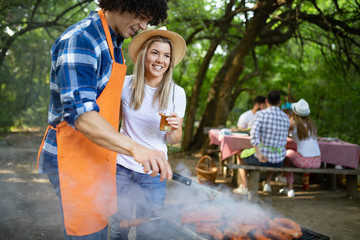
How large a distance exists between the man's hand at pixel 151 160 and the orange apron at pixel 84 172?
45 centimetres

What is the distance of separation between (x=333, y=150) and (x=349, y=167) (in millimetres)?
467

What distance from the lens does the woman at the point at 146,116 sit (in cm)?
238

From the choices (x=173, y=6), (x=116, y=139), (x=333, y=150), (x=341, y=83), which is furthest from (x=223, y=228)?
(x=341, y=83)

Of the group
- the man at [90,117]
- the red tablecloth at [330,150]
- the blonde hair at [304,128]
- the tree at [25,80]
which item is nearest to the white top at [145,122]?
the man at [90,117]

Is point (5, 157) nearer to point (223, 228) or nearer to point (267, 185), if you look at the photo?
point (267, 185)

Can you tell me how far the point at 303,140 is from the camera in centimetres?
583

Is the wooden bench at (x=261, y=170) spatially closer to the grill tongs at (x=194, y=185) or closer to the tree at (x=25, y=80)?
the grill tongs at (x=194, y=185)

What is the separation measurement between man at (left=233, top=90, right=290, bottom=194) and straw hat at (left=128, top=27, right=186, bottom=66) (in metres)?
3.11

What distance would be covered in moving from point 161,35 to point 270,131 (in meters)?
3.57

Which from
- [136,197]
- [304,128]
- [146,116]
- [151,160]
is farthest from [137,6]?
[304,128]

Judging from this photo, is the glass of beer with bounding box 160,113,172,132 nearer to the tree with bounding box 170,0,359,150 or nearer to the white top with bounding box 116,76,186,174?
the white top with bounding box 116,76,186,174

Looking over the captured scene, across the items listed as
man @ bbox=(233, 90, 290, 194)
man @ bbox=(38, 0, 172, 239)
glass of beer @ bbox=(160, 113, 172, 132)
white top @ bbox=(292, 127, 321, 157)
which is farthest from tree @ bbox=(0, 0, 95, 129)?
man @ bbox=(38, 0, 172, 239)

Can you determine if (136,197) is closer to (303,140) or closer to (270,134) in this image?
(270,134)

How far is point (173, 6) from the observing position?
8172mm
